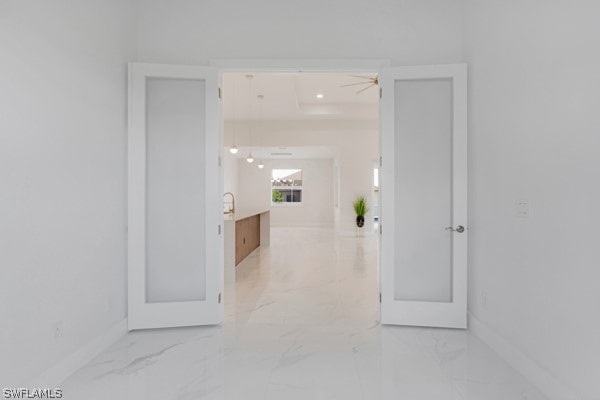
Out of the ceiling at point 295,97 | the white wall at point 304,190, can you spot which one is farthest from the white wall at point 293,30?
the white wall at point 304,190

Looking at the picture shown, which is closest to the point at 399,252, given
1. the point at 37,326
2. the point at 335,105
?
the point at 37,326

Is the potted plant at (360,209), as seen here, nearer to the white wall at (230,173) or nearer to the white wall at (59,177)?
the white wall at (230,173)

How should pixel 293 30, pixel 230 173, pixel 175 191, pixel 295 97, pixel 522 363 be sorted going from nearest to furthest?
1. pixel 522 363
2. pixel 175 191
3. pixel 293 30
4. pixel 295 97
5. pixel 230 173

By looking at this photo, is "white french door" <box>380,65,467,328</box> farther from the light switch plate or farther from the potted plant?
the potted plant

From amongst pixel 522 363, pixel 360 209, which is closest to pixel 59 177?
pixel 522 363

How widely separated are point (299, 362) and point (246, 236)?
4210mm

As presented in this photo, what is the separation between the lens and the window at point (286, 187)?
1328 centimetres

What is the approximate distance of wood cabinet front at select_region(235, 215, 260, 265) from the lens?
5.58 meters

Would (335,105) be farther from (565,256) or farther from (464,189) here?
(565,256)

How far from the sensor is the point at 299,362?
2342mm

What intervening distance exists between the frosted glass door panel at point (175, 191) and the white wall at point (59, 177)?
23 cm

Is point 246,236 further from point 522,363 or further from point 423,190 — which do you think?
point 522,363

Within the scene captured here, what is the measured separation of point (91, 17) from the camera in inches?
94.3

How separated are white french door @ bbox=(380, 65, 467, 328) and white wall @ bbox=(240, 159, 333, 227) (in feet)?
33.1
